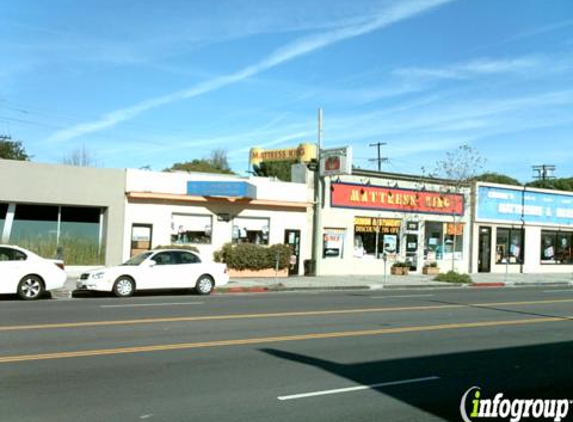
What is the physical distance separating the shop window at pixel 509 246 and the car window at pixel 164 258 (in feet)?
82.5

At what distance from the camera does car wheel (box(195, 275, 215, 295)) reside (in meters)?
20.8

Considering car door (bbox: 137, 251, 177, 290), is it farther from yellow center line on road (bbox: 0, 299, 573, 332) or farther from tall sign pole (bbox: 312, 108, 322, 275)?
tall sign pole (bbox: 312, 108, 322, 275)

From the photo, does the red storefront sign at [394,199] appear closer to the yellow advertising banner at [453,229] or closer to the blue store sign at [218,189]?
the yellow advertising banner at [453,229]

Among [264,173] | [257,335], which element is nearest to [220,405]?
[257,335]

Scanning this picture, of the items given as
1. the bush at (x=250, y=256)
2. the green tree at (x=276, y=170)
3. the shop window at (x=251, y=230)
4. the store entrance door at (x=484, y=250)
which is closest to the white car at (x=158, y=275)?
the bush at (x=250, y=256)

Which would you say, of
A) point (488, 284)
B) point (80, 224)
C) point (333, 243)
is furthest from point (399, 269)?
point (80, 224)

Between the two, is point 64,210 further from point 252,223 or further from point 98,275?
point 252,223

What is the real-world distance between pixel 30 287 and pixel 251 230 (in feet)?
42.3

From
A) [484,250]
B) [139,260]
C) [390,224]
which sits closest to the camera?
[139,260]

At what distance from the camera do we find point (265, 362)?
9.25 meters

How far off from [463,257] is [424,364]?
29.4 m

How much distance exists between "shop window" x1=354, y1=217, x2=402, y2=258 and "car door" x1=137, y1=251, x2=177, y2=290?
14270mm

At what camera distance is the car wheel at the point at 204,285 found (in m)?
20.8

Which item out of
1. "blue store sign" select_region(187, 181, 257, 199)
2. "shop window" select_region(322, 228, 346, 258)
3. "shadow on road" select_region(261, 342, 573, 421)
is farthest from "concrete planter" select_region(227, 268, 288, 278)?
"shadow on road" select_region(261, 342, 573, 421)
